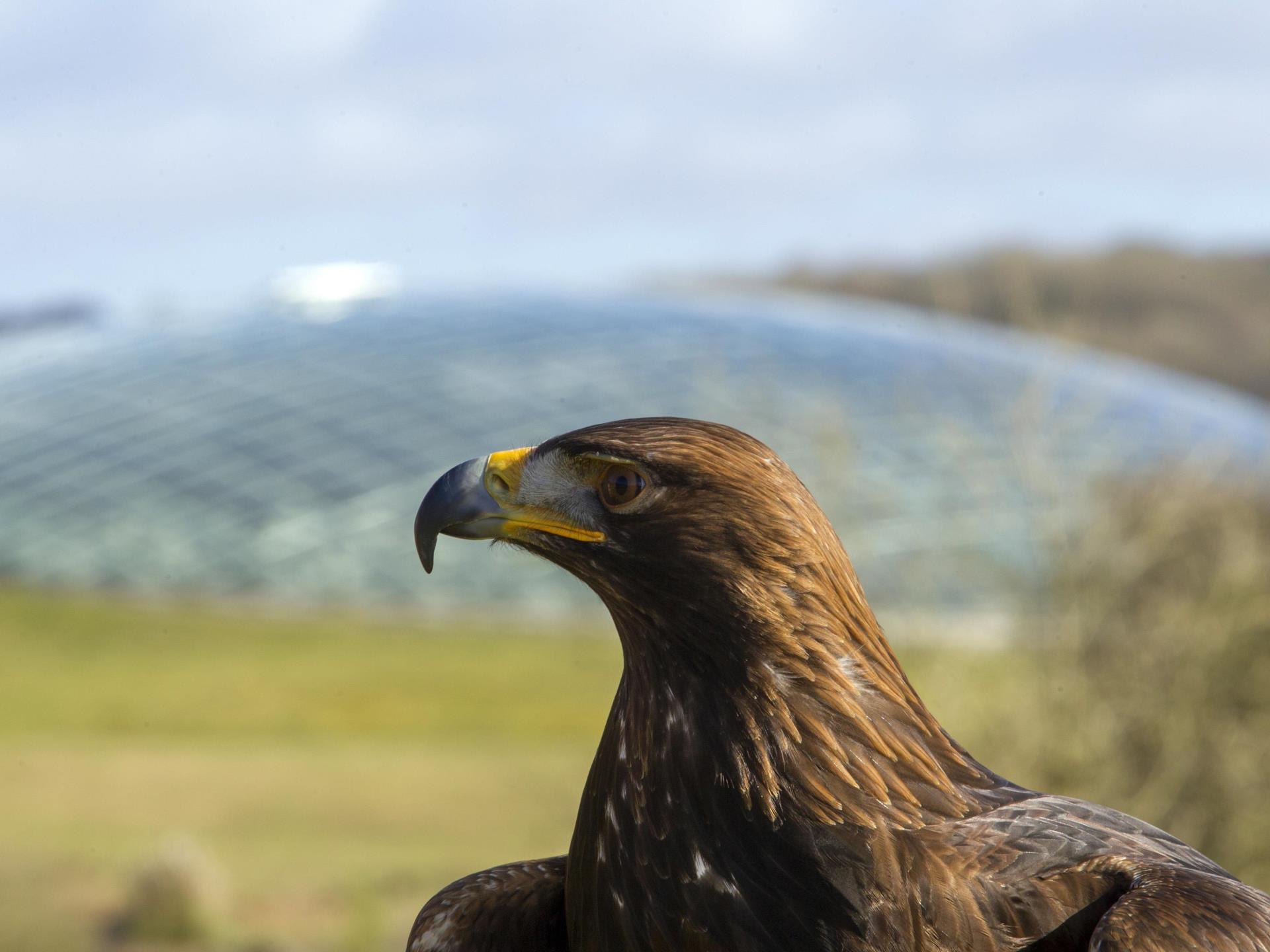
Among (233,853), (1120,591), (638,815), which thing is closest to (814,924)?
(638,815)

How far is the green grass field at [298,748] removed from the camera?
14.6 meters

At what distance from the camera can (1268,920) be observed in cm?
247

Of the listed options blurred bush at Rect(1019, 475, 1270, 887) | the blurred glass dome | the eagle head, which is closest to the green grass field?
Result: blurred bush at Rect(1019, 475, 1270, 887)

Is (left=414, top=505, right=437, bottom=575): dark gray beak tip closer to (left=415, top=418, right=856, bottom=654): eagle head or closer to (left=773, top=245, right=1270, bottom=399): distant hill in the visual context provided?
(left=415, top=418, right=856, bottom=654): eagle head

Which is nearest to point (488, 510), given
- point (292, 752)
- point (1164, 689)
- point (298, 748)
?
point (1164, 689)

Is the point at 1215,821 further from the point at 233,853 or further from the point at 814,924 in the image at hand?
the point at 233,853

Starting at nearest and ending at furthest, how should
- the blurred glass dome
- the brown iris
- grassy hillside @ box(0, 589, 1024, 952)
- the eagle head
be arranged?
the eagle head, the brown iris, grassy hillside @ box(0, 589, 1024, 952), the blurred glass dome

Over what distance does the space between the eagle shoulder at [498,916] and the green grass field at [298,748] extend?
769 cm

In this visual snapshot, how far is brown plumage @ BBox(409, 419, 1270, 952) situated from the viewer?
250 centimetres

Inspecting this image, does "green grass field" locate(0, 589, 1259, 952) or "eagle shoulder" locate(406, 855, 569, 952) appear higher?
"eagle shoulder" locate(406, 855, 569, 952)

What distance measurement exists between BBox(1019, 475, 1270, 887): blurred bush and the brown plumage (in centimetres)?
781

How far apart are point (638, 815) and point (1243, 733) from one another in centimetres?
909

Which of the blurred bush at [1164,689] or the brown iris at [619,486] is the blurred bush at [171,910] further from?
the brown iris at [619,486]

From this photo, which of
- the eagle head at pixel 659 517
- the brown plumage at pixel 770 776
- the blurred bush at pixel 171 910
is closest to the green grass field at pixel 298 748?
the blurred bush at pixel 171 910
